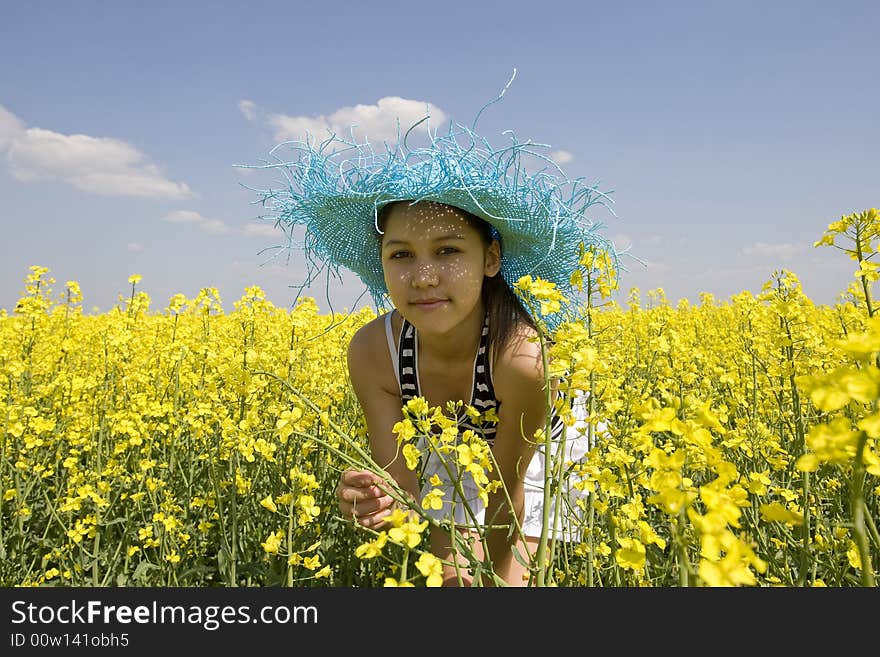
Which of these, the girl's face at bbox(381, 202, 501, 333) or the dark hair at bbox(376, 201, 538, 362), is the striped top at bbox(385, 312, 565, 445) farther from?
the girl's face at bbox(381, 202, 501, 333)

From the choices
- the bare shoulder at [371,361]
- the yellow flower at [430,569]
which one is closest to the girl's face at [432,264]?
the bare shoulder at [371,361]

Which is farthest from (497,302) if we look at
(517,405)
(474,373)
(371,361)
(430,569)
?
(430,569)

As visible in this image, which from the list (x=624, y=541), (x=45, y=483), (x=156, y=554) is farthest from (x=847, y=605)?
(x=45, y=483)

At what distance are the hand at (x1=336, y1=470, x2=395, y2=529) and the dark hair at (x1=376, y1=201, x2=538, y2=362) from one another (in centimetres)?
67

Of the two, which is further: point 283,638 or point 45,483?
point 45,483

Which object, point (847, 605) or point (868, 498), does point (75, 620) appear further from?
point (868, 498)

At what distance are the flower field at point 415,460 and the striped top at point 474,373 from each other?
0.18 meters

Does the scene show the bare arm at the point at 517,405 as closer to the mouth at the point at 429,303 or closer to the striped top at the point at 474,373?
the striped top at the point at 474,373

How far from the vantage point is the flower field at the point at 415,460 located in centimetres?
72

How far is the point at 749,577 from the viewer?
57 centimetres

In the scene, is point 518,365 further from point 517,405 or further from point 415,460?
point 415,460

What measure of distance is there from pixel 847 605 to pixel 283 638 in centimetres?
89

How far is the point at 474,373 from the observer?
206 centimetres

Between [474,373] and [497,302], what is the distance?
10.4 inches
